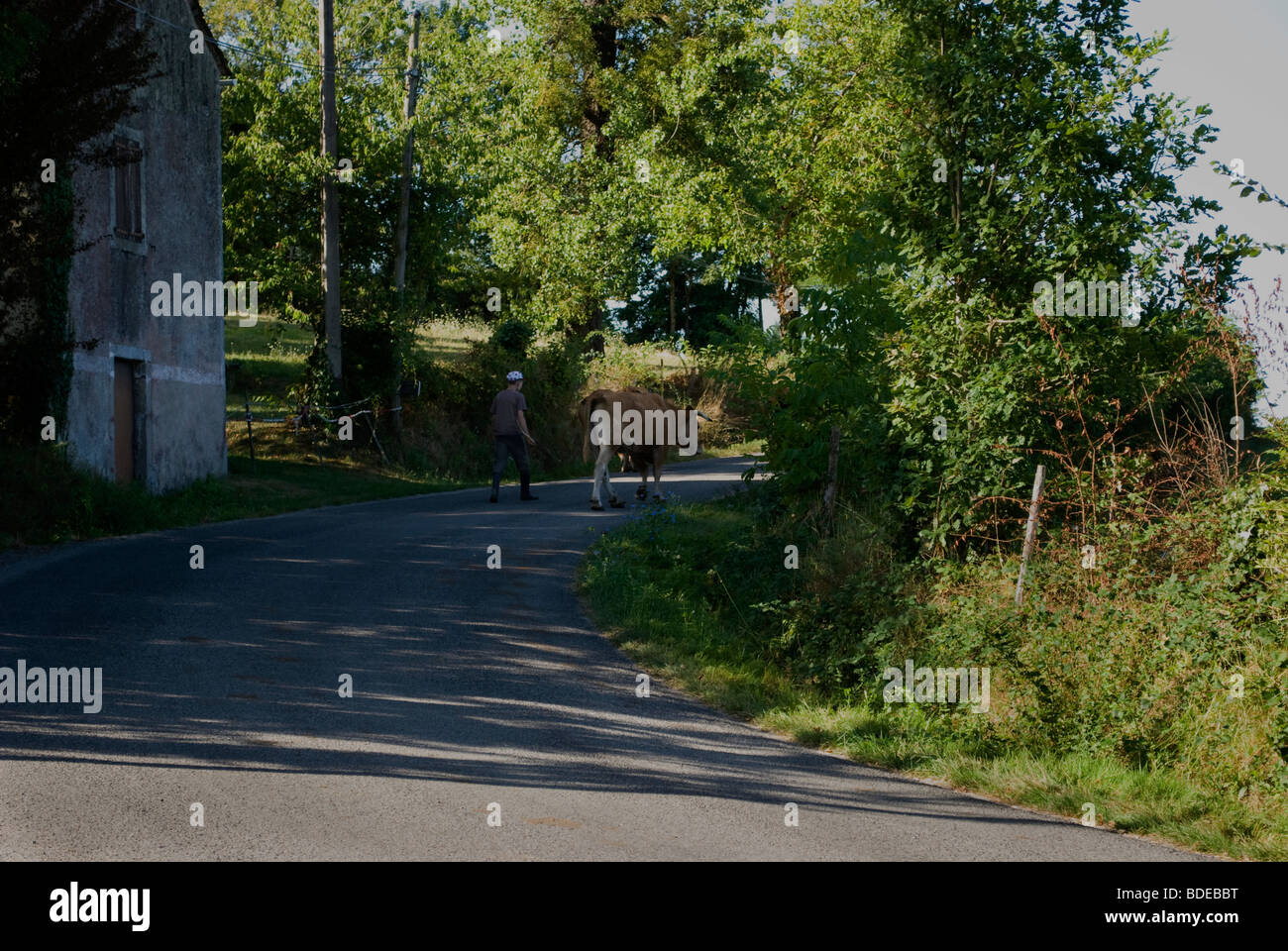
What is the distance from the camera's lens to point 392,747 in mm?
7938

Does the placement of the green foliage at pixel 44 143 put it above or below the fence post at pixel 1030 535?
above

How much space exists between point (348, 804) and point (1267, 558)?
6.79m

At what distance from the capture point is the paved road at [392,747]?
6359 millimetres

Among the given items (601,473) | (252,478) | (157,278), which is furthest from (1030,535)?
(252,478)

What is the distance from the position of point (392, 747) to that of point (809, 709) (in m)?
3.69

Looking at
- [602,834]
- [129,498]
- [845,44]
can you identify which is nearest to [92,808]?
[602,834]

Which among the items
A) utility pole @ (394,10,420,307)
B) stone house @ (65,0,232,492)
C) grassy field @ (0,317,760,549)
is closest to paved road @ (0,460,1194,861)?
grassy field @ (0,317,760,549)

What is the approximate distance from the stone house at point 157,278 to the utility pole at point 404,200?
199 inches

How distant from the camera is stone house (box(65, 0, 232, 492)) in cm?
1897

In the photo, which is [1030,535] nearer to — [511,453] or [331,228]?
[511,453]

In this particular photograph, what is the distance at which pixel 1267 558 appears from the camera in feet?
30.3

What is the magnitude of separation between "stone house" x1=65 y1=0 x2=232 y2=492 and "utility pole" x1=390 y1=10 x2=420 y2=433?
5.07 meters

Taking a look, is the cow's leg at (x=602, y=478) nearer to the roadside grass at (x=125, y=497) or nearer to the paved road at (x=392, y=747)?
the roadside grass at (x=125, y=497)

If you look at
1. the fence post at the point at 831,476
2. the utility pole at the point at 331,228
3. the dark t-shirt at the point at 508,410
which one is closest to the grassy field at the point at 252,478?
the utility pole at the point at 331,228
